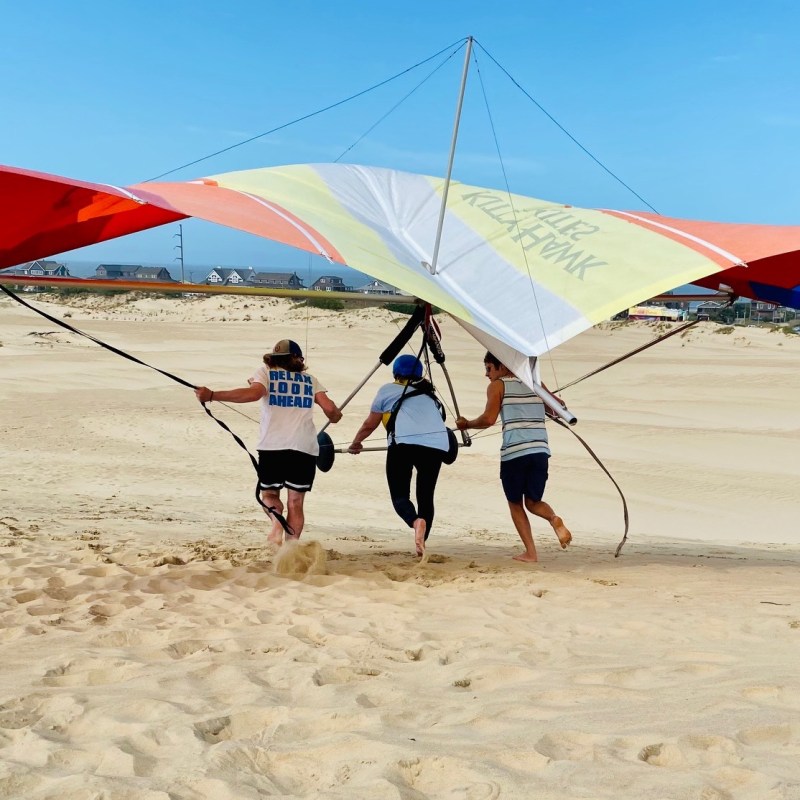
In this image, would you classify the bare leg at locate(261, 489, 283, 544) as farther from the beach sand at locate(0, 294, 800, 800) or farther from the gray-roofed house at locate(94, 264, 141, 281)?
the gray-roofed house at locate(94, 264, 141, 281)

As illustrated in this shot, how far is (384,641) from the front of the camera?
177 inches

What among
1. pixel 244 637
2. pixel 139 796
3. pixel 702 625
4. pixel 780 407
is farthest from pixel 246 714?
pixel 780 407

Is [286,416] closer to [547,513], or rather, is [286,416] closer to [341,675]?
[547,513]

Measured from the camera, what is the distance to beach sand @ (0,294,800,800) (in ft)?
9.71

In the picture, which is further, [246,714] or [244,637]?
[244,637]

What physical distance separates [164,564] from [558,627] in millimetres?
2756

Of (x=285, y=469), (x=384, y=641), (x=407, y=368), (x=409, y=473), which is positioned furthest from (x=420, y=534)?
(x=384, y=641)

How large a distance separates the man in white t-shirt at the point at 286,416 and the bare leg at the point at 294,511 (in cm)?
1

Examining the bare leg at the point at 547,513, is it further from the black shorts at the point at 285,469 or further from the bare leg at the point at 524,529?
the black shorts at the point at 285,469

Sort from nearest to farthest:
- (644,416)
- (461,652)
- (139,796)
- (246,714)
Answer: (139,796)
(246,714)
(461,652)
(644,416)

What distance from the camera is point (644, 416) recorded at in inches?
728

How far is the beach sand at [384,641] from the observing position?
2.96 meters

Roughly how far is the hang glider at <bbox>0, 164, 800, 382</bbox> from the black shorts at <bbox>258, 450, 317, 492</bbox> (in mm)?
1396

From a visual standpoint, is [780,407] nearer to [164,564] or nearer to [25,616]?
[164,564]
